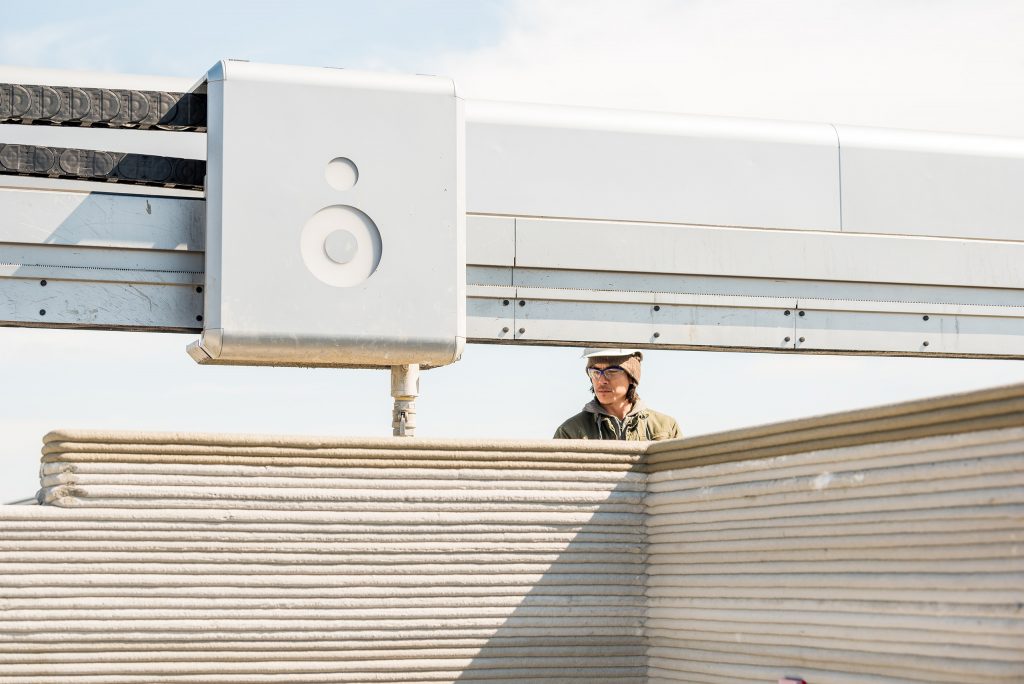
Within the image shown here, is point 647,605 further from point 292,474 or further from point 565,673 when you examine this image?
point 292,474

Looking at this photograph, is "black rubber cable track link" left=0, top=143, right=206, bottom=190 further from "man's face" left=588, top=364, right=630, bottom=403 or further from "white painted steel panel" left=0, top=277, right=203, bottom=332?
"man's face" left=588, top=364, right=630, bottom=403

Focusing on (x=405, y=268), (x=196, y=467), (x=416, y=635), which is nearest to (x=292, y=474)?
(x=196, y=467)

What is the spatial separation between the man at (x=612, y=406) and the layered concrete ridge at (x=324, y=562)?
1289mm

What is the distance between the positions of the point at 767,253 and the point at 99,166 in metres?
1.57

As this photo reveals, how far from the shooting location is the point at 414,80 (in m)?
2.71

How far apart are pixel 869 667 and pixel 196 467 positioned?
1173 mm

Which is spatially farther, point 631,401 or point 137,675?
point 631,401

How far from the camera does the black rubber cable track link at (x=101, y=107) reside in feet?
8.64

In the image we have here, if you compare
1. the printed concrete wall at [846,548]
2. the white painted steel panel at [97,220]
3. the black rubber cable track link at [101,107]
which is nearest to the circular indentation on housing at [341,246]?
the white painted steel panel at [97,220]

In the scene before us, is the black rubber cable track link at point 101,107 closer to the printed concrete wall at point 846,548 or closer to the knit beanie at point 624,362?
the printed concrete wall at point 846,548

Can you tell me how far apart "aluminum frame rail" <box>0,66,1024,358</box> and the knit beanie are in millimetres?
716

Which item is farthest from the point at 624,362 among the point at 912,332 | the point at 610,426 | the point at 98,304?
the point at 98,304

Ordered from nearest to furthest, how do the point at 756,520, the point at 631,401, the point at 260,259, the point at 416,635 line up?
1. the point at 756,520
2. the point at 416,635
3. the point at 260,259
4. the point at 631,401

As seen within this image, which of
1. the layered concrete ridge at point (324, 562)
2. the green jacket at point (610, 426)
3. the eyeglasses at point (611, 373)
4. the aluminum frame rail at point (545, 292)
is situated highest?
the aluminum frame rail at point (545, 292)
